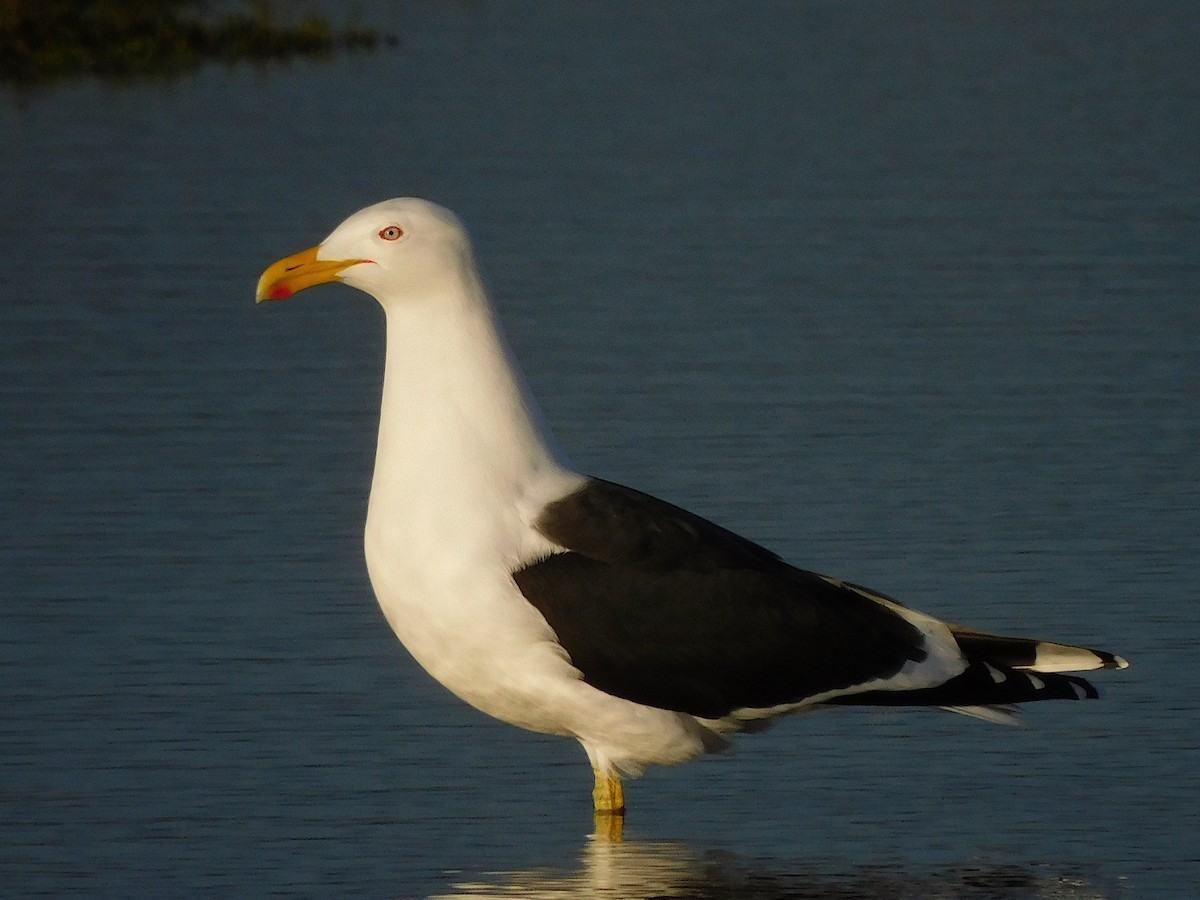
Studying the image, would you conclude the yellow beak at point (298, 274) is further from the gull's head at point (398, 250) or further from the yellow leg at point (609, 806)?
the yellow leg at point (609, 806)

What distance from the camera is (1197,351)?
1270cm

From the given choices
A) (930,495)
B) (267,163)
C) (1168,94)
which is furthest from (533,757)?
(1168,94)

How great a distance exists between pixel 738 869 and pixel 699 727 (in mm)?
444

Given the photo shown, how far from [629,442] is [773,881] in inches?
169

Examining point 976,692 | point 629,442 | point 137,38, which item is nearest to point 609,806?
point 976,692

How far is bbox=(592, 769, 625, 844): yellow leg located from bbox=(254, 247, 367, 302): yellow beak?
1515mm

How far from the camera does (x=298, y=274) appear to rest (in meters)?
7.39

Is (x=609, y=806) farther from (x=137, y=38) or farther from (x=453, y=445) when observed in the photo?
(x=137, y=38)

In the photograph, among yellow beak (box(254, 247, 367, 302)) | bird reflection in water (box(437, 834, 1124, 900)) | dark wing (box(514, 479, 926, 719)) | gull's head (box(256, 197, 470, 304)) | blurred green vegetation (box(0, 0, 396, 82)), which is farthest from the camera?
blurred green vegetation (box(0, 0, 396, 82))

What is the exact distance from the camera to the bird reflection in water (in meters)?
6.88

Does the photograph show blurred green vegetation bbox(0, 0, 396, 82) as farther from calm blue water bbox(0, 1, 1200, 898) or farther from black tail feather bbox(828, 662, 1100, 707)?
black tail feather bbox(828, 662, 1100, 707)

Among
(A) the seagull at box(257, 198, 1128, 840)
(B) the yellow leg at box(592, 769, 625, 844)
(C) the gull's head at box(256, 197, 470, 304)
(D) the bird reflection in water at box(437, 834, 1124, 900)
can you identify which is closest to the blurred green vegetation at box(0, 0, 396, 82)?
(C) the gull's head at box(256, 197, 470, 304)

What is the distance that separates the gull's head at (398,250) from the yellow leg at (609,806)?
141 centimetres

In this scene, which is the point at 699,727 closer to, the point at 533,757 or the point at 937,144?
the point at 533,757
